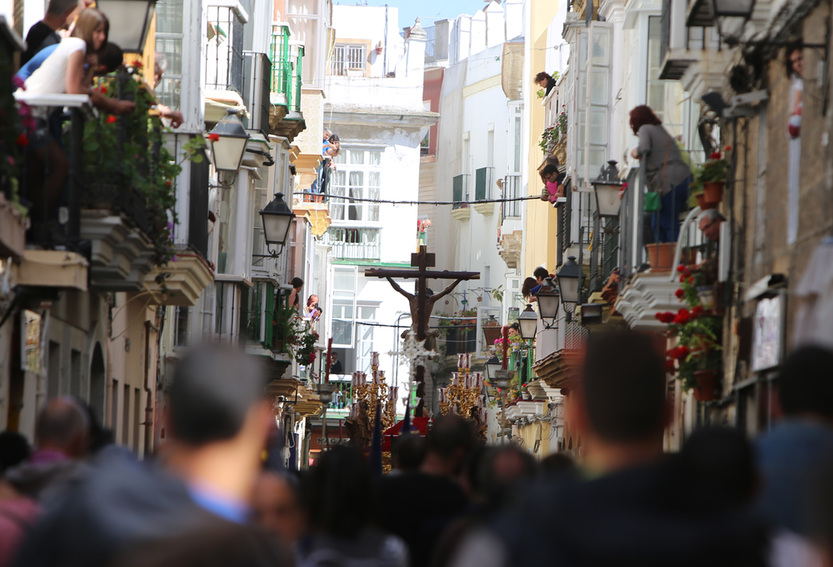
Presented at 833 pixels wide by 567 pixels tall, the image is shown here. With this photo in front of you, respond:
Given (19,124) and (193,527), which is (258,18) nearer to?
(19,124)

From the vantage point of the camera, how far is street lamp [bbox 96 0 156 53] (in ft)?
46.2

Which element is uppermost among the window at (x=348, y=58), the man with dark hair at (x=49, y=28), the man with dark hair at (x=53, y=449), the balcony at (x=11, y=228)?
the window at (x=348, y=58)

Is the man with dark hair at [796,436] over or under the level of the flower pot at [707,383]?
over

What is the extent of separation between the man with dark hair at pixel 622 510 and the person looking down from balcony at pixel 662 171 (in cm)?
1262

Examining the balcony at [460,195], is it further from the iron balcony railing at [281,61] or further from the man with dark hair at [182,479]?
the man with dark hair at [182,479]

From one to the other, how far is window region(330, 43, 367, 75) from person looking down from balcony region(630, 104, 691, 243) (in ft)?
191

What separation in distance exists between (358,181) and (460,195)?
5026mm

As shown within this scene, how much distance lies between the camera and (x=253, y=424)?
357 cm

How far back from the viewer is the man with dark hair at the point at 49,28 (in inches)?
543

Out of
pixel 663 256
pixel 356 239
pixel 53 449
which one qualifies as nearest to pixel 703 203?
pixel 663 256

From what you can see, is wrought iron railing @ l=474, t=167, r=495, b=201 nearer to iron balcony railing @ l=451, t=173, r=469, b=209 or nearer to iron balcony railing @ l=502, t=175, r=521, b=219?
iron balcony railing @ l=451, t=173, r=469, b=209

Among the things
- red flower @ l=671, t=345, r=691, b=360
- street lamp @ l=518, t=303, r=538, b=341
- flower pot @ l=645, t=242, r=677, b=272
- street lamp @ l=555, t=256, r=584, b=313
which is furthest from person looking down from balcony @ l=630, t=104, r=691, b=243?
street lamp @ l=518, t=303, r=538, b=341

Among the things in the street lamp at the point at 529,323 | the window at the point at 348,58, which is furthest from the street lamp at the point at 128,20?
the window at the point at 348,58

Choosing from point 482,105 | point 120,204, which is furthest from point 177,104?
point 482,105
